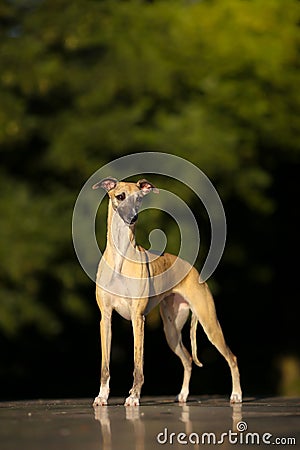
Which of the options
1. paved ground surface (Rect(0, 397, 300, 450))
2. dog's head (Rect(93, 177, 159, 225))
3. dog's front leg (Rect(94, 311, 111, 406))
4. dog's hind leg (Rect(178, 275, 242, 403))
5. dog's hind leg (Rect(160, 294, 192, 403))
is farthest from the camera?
dog's hind leg (Rect(160, 294, 192, 403))

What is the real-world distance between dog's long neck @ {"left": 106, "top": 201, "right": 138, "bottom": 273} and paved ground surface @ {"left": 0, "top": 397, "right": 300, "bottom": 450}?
1333mm

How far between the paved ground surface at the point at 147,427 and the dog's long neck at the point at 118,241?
133 centimetres

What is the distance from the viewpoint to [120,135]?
21.5 metres

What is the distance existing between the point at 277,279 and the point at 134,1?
Result: 741 centimetres

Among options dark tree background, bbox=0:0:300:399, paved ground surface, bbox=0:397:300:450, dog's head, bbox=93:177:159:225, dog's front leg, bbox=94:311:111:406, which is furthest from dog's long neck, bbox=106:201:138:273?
dark tree background, bbox=0:0:300:399

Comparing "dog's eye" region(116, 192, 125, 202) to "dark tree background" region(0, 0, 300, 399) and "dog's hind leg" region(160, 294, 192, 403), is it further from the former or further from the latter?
"dark tree background" region(0, 0, 300, 399)

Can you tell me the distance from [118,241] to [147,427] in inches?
92.2

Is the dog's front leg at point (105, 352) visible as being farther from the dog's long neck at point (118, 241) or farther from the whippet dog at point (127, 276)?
the dog's long neck at point (118, 241)

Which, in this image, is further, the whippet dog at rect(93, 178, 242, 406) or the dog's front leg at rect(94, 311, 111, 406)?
the dog's front leg at rect(94, 311, 111, 406)

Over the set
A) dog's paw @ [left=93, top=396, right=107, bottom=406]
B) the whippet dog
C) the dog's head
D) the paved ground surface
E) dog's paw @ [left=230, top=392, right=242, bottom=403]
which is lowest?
dog's paw @ [left=230, top=392, right=242, bottom=403]

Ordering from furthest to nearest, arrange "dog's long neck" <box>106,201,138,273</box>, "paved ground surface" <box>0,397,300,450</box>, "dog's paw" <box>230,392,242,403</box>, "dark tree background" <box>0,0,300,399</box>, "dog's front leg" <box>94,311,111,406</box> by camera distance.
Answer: "dark tree background" <box>0,0,300,399</box>, "dog's paw" <box>230,392,242,403</box>, "dog's front leg" <box>94,311,111,406</box>, "dog's long neck" <box>106,201,138,273</box>, "paved ground surface" <box>0,397,300,450</box>

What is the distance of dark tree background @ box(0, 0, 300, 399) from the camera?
20750 millimetres

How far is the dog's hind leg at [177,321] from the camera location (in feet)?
37.2

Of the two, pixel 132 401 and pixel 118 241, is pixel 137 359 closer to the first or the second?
pixel 132 401
